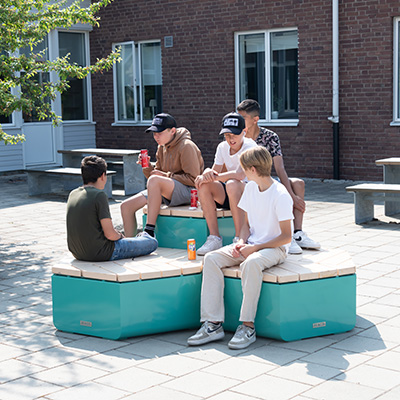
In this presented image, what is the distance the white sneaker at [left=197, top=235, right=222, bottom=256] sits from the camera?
5.92 meters

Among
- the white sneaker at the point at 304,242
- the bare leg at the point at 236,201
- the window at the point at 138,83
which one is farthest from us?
the window at the point at 138,83

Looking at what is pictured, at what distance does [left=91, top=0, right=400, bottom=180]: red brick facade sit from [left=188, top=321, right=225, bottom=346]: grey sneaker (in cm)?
868

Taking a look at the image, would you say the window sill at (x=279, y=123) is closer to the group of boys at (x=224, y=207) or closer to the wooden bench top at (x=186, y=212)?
the group of boys at (x=224, y=207)

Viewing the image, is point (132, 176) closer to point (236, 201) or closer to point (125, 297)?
point (236, 201)

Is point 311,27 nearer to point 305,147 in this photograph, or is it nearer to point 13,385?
point 305,147

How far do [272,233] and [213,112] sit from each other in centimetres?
1042

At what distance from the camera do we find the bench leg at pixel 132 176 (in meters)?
12.9

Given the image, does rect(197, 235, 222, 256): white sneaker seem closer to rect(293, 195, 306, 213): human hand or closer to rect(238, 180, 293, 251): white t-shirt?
rect(238, 180, 293, 251): white t-shirt

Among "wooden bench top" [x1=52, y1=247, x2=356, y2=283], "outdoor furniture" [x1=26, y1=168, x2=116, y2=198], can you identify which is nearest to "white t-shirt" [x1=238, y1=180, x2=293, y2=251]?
"wooden bench top" [x1=52, y1=247, x2=356, y2=283]

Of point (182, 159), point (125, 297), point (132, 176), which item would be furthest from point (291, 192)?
point (132, 176)

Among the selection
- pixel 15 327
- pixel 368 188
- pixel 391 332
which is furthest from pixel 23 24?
pixel 391 332

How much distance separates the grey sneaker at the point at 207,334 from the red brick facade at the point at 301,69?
8.68 meters

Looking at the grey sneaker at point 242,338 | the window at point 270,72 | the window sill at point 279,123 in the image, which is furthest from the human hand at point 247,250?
the window at point 270,72

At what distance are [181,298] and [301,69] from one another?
9.48 metres
